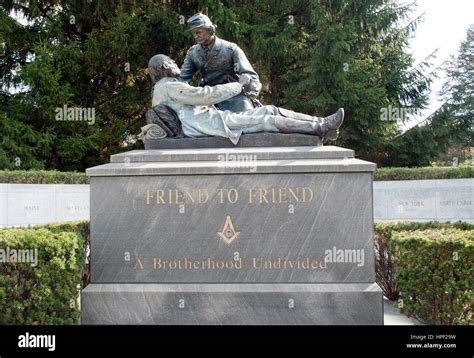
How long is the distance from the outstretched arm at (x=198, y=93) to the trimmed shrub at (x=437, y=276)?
2575 mm

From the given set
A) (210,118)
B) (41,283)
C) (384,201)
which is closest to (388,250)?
(210,118)

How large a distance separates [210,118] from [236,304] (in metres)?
2.19

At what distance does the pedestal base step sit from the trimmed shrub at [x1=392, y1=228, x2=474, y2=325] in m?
0.43

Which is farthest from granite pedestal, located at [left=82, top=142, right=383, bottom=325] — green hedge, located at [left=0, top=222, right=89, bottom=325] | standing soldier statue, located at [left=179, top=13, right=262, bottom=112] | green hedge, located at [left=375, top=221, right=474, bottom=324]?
standing soldier statue, located at [left=179, top=13, right=262, bottom=112]

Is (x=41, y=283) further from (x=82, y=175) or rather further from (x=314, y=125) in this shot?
(x=82, y=175)

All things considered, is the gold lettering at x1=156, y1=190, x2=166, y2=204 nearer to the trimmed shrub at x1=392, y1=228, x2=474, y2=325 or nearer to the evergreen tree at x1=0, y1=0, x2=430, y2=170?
the trimmed shrub at x1=392, y1=228, x2=474, y2=325

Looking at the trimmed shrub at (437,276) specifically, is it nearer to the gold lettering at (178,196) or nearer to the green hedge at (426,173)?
the gold lettering at (178,196)

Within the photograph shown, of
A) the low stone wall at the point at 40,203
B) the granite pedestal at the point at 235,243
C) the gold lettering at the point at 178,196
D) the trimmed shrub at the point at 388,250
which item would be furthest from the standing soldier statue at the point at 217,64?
the low stone wall at the point at 40,203

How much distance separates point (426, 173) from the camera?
14219 millimetres

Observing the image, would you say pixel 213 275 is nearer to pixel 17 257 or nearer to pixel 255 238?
pixel 255 238

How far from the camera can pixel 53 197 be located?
13.6 meters

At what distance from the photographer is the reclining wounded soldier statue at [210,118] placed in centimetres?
681

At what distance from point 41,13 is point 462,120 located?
45.5 ft
